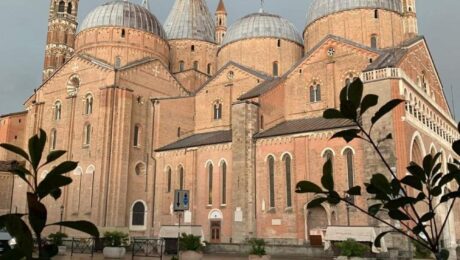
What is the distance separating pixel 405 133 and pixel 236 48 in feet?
58.9

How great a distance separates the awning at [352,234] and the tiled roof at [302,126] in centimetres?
561

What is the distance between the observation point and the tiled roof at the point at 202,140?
30816 millimetres

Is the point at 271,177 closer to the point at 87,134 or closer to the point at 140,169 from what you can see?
the point at 140,169

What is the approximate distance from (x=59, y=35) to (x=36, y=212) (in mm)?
54392

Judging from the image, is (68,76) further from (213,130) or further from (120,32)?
(213,130)

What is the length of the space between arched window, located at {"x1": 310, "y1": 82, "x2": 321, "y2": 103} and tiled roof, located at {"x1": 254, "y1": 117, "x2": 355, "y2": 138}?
64.7 inches

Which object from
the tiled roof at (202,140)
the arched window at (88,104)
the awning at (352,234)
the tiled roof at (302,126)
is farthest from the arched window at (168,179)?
→ the awning at (352,234)

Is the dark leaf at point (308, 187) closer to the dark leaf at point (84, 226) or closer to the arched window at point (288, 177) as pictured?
the dark leaf at point (84, 226)

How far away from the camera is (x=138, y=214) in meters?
32.7

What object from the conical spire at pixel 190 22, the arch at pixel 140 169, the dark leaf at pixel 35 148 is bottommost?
the dark leaf at pixel 35 148

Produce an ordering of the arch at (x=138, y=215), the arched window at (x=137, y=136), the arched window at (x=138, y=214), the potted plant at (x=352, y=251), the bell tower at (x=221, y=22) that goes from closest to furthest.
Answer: the potted plant at (x=352, y=251) → the arch at (x=138, y=215) → the arched window at (x=138, y=214) → the arched window at (x=137, y=136) → the bell tower at (x=221, y=22)

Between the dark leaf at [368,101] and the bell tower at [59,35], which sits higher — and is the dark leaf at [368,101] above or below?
below

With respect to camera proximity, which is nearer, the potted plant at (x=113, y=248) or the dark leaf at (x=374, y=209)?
the dark leaf at (x=374, y=209)

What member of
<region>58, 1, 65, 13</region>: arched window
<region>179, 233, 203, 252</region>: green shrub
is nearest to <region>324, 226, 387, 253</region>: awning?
<region>179, 233, 203, 252</region>: green shrub
